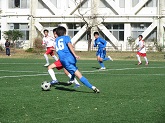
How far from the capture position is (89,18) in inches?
2549

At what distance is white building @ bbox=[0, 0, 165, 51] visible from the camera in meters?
63.8

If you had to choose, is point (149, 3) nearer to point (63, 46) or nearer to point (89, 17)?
point (89, 17)

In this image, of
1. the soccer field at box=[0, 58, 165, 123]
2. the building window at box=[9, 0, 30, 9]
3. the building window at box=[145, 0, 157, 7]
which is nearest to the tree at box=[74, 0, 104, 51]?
the building window at box=[145, 0, 157, 7]

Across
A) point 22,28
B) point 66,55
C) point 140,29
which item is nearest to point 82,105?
point 66,55

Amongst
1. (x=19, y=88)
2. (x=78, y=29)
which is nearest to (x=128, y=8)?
(x=78, y=29)

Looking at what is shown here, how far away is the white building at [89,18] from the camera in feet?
209

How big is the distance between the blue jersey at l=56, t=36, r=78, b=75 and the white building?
50657mm

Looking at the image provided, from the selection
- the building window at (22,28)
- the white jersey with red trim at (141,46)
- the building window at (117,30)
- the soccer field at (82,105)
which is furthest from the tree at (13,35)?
the soccer field at (82,105)

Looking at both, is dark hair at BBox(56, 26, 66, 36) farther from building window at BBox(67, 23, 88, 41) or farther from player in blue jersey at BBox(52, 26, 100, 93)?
building window at BBox(67, 23, 88, 41)

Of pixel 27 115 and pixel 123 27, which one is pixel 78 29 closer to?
pixel 123 27

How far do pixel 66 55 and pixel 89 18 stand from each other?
52.5 metres

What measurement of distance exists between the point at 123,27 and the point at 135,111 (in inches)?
2236

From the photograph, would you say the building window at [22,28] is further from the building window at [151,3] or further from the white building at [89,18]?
the building window at [151,3]

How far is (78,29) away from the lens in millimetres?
67188
